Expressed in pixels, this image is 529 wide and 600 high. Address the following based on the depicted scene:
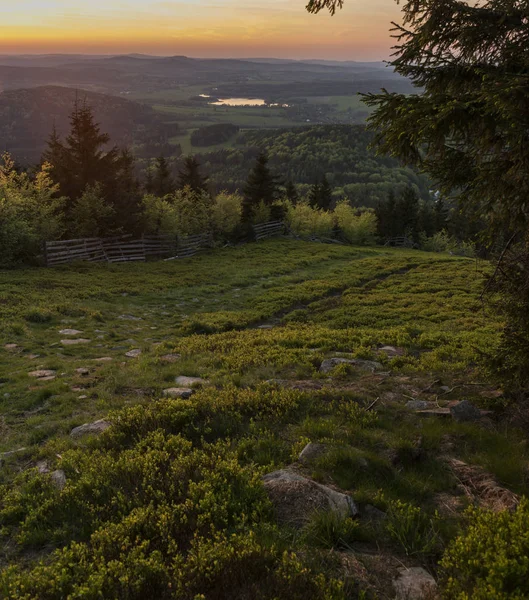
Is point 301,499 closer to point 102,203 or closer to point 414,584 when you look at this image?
point 414,584

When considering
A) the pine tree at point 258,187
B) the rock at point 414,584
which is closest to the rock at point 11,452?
the rock at point 414,584

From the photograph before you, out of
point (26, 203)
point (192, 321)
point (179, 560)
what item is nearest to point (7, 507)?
Answer: point (179, 560)

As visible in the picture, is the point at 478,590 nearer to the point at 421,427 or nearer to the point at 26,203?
the point at 421,427

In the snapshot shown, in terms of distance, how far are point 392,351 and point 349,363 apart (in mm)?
2029

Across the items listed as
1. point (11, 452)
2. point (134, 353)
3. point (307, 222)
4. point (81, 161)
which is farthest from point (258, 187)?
point (11, 452)

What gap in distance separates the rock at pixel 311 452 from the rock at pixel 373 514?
0.99 m

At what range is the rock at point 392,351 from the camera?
10.5m

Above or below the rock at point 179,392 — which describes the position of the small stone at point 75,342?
below

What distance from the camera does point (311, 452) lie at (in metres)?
5.40

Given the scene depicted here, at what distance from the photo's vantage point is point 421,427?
247 inches

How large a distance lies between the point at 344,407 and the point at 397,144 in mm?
4392

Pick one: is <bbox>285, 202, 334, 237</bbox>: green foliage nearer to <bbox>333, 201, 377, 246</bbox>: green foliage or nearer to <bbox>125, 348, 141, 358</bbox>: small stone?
<bbox>333, 201, 377, 246</bbox>: green foliage

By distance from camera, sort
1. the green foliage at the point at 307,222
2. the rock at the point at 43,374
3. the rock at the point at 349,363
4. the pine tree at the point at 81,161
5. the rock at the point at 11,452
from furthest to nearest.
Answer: the green foliage at the point at 307,222
the pine tree at the point at 81,161
the rock at the point at 43,374
the rock at the point at 349,363
the rock at the point at 11,452

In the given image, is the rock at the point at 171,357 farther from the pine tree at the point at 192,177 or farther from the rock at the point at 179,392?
the pine tree at the point at 192,177
